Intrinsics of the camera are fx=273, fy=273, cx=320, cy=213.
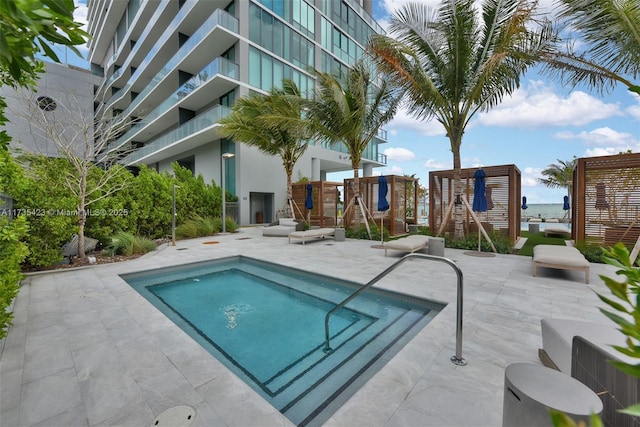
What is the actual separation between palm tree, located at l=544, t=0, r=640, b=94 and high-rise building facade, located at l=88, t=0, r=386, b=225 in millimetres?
14516

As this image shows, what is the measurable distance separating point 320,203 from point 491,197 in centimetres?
772

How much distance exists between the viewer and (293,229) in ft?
39.2

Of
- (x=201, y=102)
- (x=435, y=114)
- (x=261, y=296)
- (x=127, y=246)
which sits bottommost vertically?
(x=261, y=296)

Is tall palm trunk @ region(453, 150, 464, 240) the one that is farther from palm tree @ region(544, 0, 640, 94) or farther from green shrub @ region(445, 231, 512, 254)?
palm tree @ region(544, 0, 640, 94)

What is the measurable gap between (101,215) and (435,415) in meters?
9.11

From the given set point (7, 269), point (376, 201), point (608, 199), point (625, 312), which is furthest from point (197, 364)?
point (376, 201)

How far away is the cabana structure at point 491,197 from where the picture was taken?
28.0 feet

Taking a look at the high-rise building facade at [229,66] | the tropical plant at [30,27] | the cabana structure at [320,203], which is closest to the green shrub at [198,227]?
the high-rise building facade at [229,66]

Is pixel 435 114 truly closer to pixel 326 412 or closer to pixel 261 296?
pixel 261 296

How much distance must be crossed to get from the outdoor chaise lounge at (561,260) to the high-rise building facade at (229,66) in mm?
14727

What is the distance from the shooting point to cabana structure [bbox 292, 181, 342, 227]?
47.1ft

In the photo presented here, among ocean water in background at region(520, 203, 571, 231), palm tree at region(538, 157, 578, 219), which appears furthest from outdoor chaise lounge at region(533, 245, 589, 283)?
palm tree at region(538, 157, 578, 219)

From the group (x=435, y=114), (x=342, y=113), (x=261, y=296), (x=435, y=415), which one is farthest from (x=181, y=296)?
(x=435, y=114)

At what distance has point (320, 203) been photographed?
1426 centimetres
